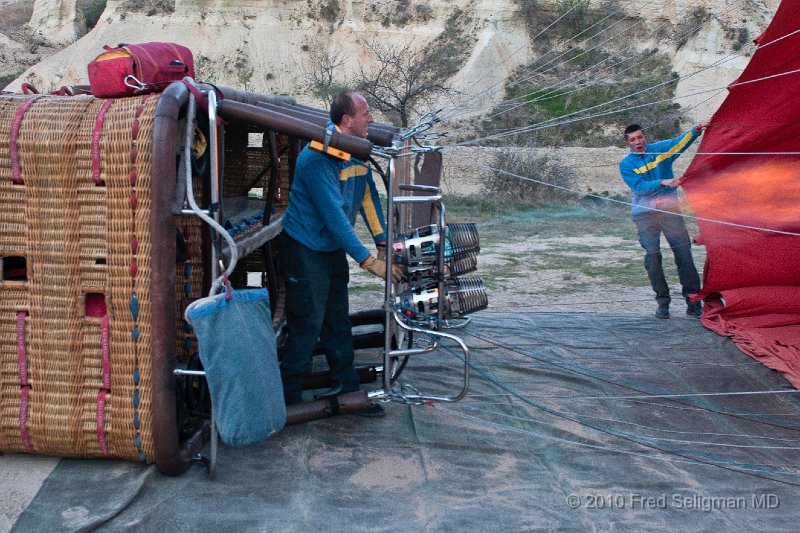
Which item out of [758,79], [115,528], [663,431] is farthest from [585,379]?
[115,528]

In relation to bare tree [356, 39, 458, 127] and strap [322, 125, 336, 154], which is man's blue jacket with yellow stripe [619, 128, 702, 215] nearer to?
strap [322, 125, 336, 154]

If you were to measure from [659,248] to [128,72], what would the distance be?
4.57 metres

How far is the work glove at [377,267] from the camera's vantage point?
3953mm

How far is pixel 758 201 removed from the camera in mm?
5320

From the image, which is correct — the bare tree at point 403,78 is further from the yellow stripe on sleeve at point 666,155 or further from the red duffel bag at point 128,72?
the red duffel bag at point 128,72

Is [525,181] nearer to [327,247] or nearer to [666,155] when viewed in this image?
[666,155]

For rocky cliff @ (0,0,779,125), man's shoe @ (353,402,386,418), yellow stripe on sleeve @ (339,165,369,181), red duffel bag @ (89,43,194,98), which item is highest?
rocky cliff @ (0,0,779,125)

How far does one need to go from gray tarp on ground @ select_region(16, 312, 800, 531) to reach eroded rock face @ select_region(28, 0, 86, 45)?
2966cm

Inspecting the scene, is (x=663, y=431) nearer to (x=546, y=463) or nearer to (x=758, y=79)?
(x=546, y=463)

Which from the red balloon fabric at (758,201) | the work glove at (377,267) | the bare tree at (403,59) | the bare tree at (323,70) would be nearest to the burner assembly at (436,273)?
the work glove at (377,267)

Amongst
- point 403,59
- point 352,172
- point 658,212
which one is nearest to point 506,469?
point 352,172

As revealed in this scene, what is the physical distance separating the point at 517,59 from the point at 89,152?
2250cm

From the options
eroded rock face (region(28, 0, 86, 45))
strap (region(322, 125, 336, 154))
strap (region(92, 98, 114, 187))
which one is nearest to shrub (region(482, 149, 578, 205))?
strap (region(322, 125, 336, 154))

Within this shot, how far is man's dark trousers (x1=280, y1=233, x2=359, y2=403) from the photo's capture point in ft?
13.7
